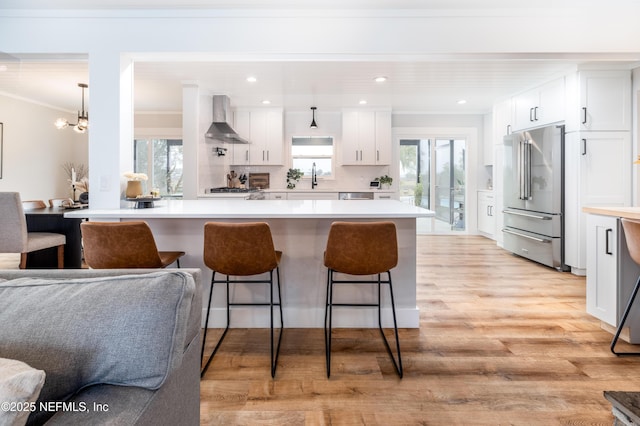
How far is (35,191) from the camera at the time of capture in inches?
239

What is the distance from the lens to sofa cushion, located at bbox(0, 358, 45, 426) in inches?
20.5

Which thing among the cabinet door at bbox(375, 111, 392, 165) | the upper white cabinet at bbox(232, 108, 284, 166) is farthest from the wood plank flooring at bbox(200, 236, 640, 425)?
the upper white cabinet at bbox(232, 108, 284, 166)

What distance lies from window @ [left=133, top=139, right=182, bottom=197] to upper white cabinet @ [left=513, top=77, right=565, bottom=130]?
5.88 metres

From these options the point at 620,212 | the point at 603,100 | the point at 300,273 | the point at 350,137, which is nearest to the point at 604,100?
the point at 603,100

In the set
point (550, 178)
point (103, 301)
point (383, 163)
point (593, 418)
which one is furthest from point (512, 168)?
point (103, 301)

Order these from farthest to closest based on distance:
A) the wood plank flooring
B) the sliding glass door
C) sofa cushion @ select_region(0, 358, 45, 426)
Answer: the sliding glass door
the wood plank flooring
sofa cushion @ select_region(0, 358, 45, 426)

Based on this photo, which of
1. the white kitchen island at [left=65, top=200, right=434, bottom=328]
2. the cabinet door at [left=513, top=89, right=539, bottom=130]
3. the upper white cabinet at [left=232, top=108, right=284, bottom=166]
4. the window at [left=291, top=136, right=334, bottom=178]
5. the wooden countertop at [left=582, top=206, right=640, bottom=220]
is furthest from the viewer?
the window at [left=291, top=136, right=334, bottom=178]

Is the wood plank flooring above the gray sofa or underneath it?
underneath

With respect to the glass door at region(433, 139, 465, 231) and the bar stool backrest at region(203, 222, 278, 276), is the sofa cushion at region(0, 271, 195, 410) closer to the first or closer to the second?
the bar stool backrest at region(203, 222, 278, 276)

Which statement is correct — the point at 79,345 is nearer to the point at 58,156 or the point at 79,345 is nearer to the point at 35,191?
the point at 35,191

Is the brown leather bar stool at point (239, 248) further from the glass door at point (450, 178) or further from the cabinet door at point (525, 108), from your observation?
the glass door at point (450, 178)

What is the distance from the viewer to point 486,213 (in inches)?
250

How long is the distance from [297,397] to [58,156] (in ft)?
23.2

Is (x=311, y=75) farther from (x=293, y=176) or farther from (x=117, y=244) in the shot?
(x=117, y=244)
